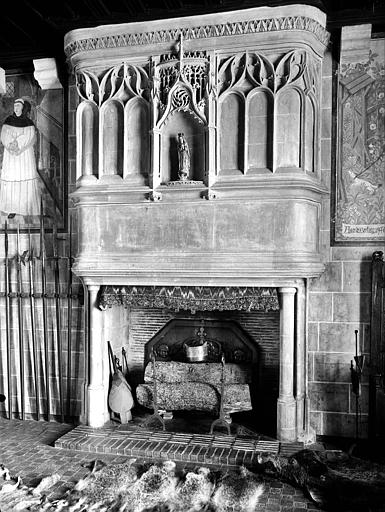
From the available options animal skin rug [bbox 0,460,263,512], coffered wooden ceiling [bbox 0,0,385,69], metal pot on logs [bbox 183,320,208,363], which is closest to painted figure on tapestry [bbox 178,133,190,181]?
coffered wooden ceiling [bbox 0,0,385,69]

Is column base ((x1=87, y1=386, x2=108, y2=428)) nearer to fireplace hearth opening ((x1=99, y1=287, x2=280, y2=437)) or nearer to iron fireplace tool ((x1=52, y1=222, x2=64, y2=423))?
fireplace hearth opening ((x1=99, y1=287, x2=280, y2=437))

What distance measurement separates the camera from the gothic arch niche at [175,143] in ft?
15.1

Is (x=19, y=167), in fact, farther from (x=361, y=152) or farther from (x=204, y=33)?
(x=361, y=152)

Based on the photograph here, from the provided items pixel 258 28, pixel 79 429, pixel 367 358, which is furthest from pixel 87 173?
pixel 367 358

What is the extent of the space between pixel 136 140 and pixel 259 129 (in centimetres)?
111

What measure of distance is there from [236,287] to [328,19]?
2.44 meters

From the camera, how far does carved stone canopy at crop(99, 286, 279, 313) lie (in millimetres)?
4516

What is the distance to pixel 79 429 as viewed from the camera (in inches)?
191

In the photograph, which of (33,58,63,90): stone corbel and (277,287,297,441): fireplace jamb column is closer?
(277,287,297,441): fireplace jamb column

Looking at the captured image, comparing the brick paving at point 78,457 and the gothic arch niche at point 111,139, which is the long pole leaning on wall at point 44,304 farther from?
the gothic arch niche at point 111,139

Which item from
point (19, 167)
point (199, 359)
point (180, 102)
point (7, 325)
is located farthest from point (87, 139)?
point (199, 359)

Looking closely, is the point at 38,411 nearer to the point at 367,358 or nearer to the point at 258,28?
the point at 367,358

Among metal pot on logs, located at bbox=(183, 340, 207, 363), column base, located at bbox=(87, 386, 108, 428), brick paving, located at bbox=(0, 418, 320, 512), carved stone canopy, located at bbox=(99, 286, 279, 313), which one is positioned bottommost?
brick paving, located at bbox=(0, 418, 320, 512)

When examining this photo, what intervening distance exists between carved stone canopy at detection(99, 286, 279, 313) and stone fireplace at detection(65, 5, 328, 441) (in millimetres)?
10
